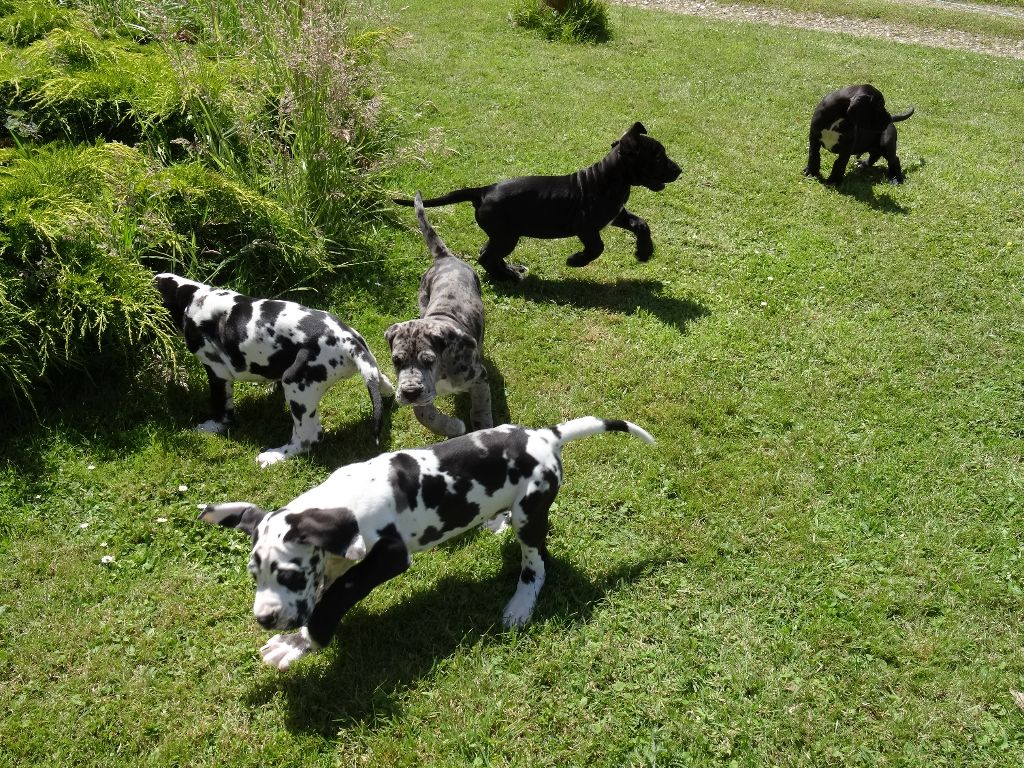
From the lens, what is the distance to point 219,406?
566cm

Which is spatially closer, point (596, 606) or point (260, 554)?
point (260, 554)

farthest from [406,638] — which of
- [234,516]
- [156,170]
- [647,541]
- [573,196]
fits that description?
[156,170]

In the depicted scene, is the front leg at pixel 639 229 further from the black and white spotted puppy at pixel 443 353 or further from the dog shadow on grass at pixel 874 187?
the dog shadow on grass at pixel 874 187

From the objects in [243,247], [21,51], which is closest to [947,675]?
[243,247]

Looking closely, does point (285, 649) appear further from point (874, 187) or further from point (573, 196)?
point (874, 187)

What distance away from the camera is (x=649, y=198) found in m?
9.03

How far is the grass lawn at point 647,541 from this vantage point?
3.86m

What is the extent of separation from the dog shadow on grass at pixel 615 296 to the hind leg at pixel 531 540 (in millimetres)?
3224

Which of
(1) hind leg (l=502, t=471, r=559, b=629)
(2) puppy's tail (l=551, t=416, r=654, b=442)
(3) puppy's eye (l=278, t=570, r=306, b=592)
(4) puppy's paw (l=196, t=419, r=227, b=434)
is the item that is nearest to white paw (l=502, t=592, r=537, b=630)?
(1) hind leg (l=502, t=471, r=559, b=629)

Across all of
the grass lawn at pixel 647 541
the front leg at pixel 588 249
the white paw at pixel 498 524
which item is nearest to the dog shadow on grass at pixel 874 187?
the grass lawn at pixel 647 541

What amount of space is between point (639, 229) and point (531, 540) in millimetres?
4171

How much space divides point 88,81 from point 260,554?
630cm

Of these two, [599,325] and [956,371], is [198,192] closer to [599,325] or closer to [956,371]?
[599,325]

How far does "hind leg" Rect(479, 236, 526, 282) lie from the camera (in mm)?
7258
